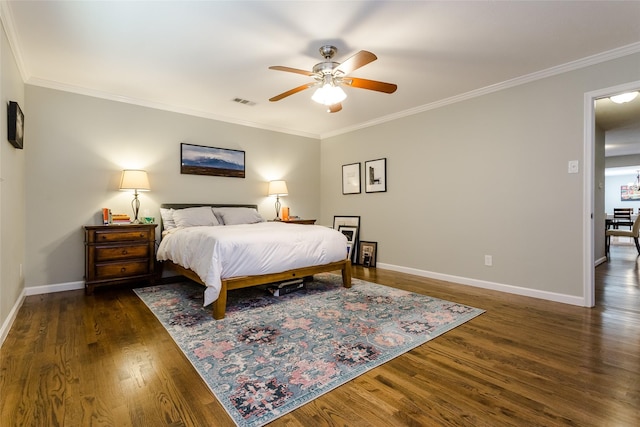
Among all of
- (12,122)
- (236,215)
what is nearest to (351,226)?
(236,215)

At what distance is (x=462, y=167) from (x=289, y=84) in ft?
8.06

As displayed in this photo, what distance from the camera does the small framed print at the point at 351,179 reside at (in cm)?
553

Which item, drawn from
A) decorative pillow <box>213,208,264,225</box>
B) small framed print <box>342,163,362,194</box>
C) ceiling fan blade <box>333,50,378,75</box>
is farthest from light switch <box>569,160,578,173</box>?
decorative pillow <box>213,208,264,225</box>

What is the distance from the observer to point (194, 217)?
4.25 meters

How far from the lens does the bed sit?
9.21 feet

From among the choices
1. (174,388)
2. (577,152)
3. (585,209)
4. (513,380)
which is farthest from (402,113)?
(174,388)

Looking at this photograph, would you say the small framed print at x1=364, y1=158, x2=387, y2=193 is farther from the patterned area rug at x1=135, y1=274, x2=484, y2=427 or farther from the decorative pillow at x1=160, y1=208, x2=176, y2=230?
the decorative pillow at x1=160, y1=208, x2=176, y2=230

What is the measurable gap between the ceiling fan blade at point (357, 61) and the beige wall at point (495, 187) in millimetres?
2195

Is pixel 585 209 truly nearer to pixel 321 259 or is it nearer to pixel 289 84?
pixel 321 259

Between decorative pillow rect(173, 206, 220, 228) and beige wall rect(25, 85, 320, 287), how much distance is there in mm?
396

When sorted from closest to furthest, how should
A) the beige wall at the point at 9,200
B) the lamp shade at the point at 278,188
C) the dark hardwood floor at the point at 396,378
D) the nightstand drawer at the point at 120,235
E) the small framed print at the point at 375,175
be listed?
1. the dark hardwood floor at the point at 396,378
2. the beige wall at the point at 9,200
3. the nightstand drawer at the point at 120,235
4. the small framed print at the point at 375,175
5. the lamp shade at the point at 278,188

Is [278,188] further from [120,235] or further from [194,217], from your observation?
[120,235]

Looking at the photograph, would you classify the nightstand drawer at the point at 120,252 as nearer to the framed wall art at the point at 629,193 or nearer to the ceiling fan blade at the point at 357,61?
the ceiling fan blade at the point at 357,61

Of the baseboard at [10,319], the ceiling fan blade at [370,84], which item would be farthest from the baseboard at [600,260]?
the baseboard at [10,319]
